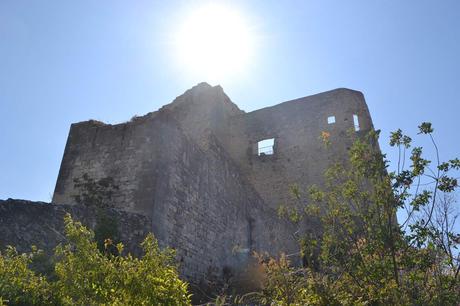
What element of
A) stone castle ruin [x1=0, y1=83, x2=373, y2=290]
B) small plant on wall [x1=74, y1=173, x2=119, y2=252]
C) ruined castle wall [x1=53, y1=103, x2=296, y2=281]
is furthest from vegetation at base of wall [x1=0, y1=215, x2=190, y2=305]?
ruined castle wall [x1=53, y1=103, x2=296, y2=281]

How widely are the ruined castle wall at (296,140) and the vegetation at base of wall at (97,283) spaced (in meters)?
16.6

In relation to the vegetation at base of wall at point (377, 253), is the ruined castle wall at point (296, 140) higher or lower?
higher

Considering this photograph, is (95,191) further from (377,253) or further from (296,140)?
(296,140)

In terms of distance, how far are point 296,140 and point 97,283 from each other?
18.4 m

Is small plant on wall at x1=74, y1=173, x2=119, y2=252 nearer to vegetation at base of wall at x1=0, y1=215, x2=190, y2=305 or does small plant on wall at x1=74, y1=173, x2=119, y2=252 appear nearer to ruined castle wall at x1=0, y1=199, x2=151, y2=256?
ruined castle wall at x1=0, y1=199, x2=151, y2=256

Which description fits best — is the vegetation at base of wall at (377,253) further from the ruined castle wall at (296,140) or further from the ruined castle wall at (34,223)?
the ruined castle wall at (296,140)

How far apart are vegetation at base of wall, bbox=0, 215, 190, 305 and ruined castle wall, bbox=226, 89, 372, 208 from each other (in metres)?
16.6

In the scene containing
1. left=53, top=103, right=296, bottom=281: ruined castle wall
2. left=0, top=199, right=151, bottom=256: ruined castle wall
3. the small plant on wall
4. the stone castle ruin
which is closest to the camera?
left=0, top=199, right=151, bottom=256: ruined castle wall

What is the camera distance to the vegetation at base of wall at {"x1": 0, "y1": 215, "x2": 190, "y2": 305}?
10.4 ft

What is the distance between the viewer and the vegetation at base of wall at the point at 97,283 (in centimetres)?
318

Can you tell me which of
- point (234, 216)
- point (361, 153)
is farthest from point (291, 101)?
point (361, 153)

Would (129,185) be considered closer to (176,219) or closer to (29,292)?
(176,219)

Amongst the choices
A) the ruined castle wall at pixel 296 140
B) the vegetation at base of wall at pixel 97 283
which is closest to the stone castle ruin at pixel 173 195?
the vegetation at base of wall at pixel 97 283

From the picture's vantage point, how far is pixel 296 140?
69.2ft
